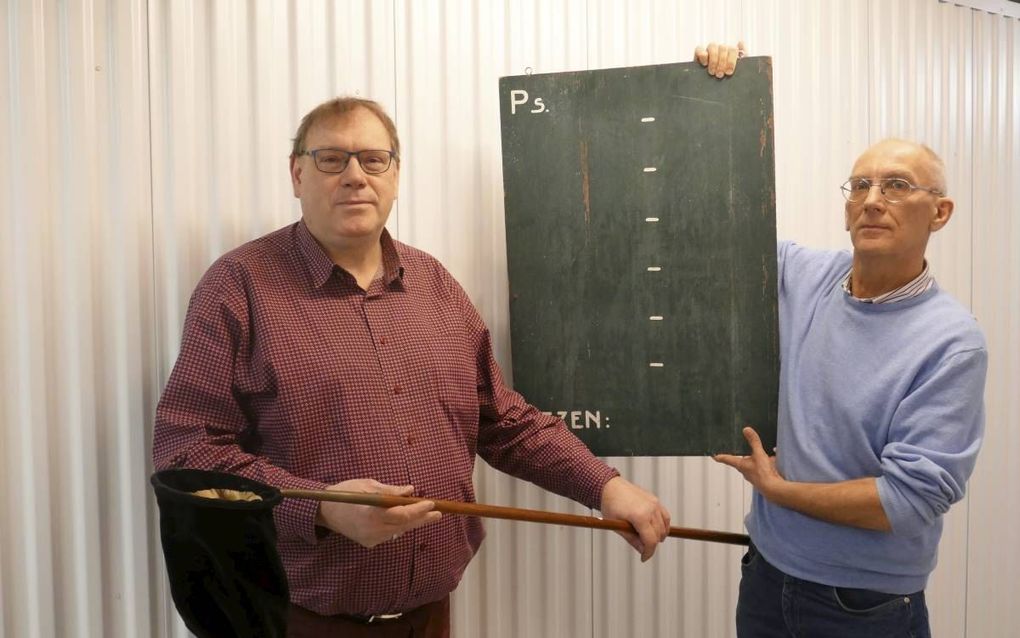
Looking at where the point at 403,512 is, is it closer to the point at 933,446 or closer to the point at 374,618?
the point at 374,618

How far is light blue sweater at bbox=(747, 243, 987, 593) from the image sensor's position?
186cm

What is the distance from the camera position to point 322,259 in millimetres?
1993

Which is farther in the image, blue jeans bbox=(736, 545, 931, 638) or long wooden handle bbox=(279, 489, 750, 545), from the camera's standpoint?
blue jeans bbox=(736, 545, 931, 638)

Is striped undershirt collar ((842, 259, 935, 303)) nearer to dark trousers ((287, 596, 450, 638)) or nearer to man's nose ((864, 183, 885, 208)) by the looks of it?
man's nose ((864, 183, 885, 208))

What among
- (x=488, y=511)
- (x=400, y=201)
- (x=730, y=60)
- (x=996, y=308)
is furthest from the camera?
(x=996, y=308)

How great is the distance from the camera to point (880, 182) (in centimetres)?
201

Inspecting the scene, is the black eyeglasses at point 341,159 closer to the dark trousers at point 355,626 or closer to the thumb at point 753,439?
the dark trousers at point 355,626

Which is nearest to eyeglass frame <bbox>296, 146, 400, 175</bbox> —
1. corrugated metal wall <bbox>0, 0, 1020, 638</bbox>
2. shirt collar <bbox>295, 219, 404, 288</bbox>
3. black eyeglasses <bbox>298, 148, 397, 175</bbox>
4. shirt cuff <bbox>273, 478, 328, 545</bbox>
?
black eyeglasses <bbox>298, 148, 397, 175</bbox>

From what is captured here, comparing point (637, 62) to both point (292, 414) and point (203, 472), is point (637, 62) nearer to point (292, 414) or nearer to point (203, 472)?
point (292, 414)

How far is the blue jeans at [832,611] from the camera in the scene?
1.95 metres

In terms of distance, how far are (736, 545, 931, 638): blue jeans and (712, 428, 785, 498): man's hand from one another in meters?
0.21

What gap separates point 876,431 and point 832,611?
15.9 inches

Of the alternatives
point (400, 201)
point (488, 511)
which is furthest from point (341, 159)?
point (488, 511)

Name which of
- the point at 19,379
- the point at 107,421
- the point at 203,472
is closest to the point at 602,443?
the point at 203,472
